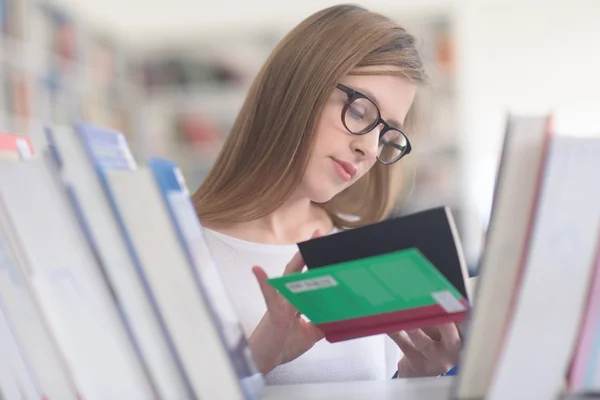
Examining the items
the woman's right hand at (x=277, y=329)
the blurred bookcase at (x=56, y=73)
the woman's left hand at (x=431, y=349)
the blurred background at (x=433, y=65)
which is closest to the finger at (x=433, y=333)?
the woman's left hand at (x=431, y=349)

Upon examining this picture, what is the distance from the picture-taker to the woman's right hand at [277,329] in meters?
0.61

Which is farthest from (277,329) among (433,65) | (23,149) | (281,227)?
(433,65)

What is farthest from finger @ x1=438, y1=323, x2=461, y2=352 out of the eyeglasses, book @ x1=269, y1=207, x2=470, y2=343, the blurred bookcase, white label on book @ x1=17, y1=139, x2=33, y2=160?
the blurred bookcase

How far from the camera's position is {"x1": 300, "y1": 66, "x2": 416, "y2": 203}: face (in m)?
0.85

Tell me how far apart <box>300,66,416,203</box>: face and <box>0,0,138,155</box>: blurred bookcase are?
2007 mm

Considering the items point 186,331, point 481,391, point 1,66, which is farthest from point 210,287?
point 1,66

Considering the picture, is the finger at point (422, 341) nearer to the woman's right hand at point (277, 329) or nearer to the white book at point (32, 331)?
the woman's right hand at point (277, 329)

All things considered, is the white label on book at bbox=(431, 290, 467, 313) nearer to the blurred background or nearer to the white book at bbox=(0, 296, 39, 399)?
the white book at bbox=(0, 296, 39, 399)

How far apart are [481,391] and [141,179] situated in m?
0.26

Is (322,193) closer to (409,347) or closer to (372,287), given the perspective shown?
(409,347)

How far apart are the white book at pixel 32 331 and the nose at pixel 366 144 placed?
1.62 feet

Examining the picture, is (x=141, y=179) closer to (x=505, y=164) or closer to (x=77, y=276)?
(x=77, y=276)

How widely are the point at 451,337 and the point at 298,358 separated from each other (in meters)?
0.28

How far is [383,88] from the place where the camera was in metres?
0.86
